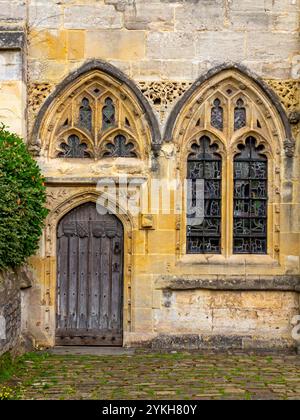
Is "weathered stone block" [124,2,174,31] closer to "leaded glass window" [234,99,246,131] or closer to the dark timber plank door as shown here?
"leaded glass window" [234,99,246,131]

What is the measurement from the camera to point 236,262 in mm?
9961

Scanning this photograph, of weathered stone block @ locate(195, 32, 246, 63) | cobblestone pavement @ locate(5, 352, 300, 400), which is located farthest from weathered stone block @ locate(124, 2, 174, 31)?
cobblestone pavement @ locate(5, 352, 300, 400)

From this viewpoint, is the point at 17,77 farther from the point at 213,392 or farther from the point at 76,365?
the point at 213,392

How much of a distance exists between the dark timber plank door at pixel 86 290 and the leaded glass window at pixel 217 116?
261cm

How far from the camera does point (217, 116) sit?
1016 cm

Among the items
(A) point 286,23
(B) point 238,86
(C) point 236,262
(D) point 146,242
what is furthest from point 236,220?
(A) point 286,23

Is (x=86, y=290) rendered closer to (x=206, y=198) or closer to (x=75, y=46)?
(x=206, y=198)

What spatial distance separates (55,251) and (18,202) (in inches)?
71.0

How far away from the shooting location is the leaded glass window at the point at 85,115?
1011 centimetres

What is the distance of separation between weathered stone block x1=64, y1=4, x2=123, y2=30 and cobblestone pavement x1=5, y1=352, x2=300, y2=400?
17.1 feet

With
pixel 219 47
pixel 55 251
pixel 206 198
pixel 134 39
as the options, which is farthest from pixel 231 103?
pixel 55 251

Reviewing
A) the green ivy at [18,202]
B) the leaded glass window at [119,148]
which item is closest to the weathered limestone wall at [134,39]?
the leaded glass window at [119,148]

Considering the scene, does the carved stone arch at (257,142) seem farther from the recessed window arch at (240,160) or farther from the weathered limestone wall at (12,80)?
the weathered limestone wall at (12,80)
